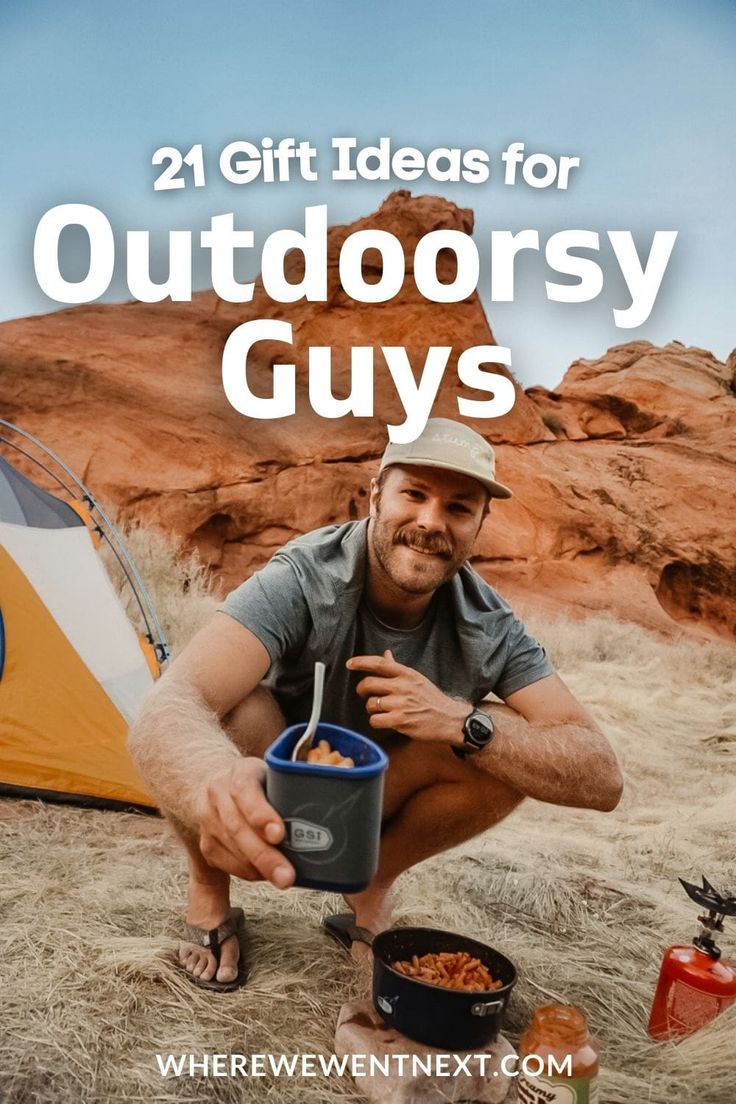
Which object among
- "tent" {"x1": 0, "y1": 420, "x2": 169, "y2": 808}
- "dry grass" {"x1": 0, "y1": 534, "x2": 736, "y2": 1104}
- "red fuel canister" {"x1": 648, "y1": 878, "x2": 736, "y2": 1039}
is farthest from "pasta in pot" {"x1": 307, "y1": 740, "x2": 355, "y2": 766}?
"tent" {"x1": 0, "y1": 420, "x2": 169, "y2": 808}

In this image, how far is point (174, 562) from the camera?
675 cm

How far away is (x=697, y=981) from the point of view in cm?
158

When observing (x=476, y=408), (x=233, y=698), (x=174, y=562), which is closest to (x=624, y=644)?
(x=476, y=408)

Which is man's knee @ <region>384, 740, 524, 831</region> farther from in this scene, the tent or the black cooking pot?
the tent

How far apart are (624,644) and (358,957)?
17.6 ft

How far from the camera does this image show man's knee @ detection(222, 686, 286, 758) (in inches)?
A: 66.0

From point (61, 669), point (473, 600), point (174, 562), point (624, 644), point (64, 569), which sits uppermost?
point (473, 600)

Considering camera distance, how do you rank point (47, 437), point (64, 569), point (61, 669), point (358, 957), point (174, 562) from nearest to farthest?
point (358, 957) → point (61, 669) → point (64, 569) → point (174, 562) → point (47, 437)

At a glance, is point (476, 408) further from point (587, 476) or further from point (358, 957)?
point (358, 957)

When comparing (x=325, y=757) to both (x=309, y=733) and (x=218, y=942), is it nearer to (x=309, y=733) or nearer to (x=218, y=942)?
(x=309, y=733)

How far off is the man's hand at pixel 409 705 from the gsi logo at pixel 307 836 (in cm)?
41

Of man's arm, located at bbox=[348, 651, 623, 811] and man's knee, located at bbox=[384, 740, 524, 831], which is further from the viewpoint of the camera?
man's knee, located at bbox=[384, 740, 524, 831]

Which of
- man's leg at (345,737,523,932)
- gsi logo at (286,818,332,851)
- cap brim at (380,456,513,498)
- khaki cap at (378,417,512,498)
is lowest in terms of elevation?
man's leg at (345,737,523,932)

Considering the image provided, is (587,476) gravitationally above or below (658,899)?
above
